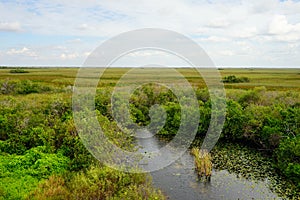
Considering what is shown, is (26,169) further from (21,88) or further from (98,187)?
(21,88)

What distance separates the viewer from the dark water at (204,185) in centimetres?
1184

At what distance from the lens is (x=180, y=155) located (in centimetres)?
1683

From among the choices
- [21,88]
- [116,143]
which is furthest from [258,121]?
[21,88]

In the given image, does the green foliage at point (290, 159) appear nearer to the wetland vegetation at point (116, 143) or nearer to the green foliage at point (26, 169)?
the wetland vegetation at point (116, 143)

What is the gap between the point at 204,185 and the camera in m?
12.8

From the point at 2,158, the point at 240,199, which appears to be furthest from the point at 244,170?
the point at 2,158

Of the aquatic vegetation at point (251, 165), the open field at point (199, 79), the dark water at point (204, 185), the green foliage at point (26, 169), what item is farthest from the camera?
the open field at point (199, 79)

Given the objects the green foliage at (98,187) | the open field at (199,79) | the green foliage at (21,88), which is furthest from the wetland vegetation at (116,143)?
the open field at (199,79)

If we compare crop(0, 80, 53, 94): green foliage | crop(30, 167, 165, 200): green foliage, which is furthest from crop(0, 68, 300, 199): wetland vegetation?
crop(0, 80, 53, 94): green foliage

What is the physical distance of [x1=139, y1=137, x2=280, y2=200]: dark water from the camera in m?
11.8

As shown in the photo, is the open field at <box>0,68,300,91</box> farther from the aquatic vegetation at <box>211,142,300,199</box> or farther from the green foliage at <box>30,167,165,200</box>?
the green foliage at <box>30,167,165,200</box>

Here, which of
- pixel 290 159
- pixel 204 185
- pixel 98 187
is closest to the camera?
pixel 98 187

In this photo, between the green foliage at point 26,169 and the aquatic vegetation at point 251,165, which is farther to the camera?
the aquatic vegetation at point 251,165

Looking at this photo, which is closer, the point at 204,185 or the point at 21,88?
the point at 204,185
